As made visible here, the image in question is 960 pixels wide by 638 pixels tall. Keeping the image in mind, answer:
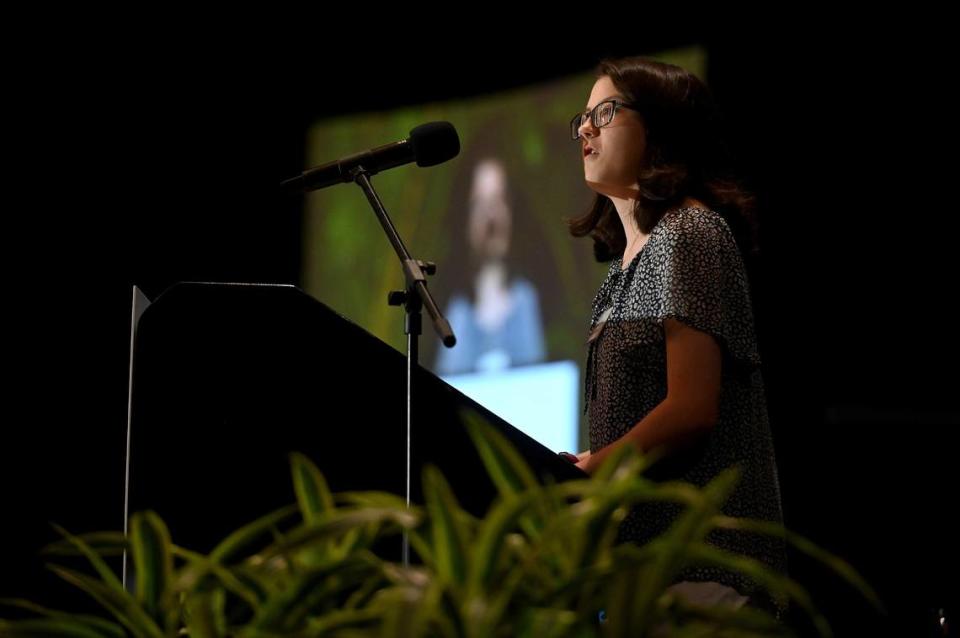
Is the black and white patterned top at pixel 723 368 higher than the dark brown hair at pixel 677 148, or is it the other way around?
the dark brown hair at pixel 677 148

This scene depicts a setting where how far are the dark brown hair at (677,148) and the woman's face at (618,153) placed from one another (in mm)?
16

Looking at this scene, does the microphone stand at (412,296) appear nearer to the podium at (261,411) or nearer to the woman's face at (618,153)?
the podium at (261,411)

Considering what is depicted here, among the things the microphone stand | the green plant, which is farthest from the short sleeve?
the green plant

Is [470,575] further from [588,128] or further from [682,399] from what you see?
[588,128]

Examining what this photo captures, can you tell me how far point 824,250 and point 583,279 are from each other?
2.25ft

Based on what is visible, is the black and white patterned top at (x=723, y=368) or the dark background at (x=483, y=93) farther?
the dark background at (x=483, y=93)

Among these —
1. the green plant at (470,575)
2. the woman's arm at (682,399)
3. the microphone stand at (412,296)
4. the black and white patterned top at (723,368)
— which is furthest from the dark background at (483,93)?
the green plant at (470,575)

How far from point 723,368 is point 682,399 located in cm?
18

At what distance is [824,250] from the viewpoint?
3336 mm

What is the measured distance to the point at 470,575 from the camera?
0.73m

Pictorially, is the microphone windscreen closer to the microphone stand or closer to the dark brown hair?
the microphone stand

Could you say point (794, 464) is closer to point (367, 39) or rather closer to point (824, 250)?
point (824, 250)

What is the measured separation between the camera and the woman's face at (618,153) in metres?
2.16

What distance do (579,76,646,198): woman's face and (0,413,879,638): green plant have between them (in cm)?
137
